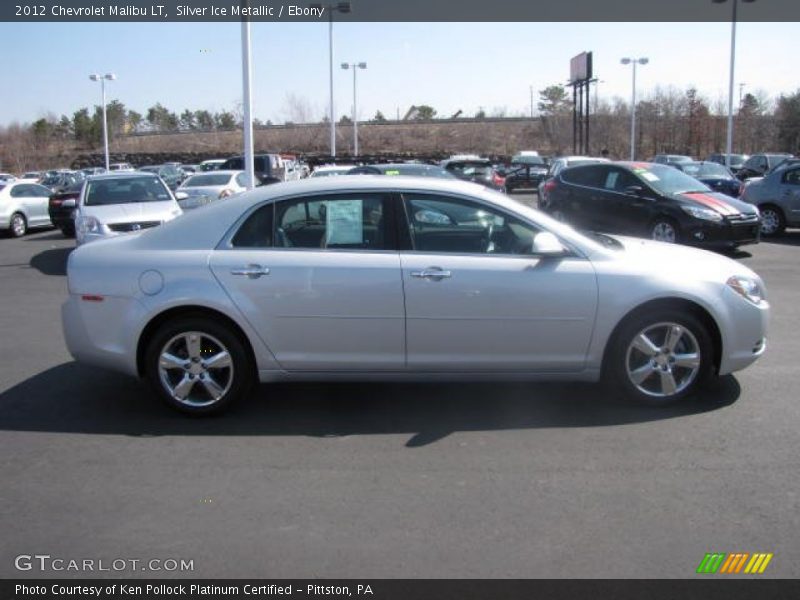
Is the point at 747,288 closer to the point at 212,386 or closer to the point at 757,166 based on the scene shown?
the point at 212,386

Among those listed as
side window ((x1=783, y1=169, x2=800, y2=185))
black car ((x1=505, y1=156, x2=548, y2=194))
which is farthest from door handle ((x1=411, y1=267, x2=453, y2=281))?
black car ((x1=505, y1=156, x2=548, y2=194))

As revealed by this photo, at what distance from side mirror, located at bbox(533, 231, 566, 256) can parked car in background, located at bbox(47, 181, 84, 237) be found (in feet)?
54.2

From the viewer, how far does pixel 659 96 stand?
68812mm

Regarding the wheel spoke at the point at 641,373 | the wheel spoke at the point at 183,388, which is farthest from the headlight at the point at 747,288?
the wheel spoke at the point at 183,388

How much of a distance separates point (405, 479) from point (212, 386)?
65.7 inches

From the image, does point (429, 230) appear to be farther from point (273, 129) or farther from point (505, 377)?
point (273, 129)

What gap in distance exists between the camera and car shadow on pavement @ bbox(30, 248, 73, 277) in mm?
13133

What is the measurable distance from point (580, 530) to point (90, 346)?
3506mm

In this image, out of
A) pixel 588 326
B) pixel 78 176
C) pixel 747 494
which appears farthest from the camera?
pixel 78 176

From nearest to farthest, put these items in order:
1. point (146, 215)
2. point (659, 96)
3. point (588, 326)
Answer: point (588, 326)
point (146, 215)
point (659, 96)

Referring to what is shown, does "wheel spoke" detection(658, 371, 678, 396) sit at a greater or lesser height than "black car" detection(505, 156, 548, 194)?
lesser

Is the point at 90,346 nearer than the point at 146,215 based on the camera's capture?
Yes

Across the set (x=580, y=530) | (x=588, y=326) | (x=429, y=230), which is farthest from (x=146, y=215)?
(x=580, y=530)

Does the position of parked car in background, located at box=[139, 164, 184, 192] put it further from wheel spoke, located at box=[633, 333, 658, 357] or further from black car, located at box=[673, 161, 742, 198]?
wheel spoke, located at box=[633, 333, 658, 357]
